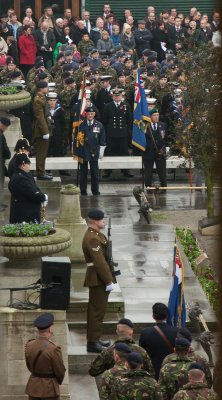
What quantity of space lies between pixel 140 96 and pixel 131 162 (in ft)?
7.73

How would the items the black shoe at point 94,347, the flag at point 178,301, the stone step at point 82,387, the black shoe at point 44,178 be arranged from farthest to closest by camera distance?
the black shoe at point 44,178
the black shoe at point 94,347
the flag at point 178,301
the stone step at point 82,387

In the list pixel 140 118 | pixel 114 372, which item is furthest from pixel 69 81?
pixel 114 372

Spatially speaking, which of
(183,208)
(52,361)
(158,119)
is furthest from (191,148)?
(52,361)

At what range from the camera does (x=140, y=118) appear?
22562 millimetres

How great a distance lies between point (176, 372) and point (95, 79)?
60.1 feet

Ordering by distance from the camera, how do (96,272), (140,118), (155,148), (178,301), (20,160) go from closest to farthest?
(96,272) → (178,301) → (20,160) → (140,118) → (155,148)

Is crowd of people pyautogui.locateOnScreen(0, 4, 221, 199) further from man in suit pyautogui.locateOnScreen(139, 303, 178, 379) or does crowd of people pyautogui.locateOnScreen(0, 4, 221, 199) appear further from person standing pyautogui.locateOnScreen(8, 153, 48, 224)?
man in suit pyautogui.locateOnScreen(139, 303, 178, 379)

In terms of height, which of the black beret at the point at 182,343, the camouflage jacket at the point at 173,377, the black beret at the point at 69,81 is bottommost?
the black beret at the point at 69,81

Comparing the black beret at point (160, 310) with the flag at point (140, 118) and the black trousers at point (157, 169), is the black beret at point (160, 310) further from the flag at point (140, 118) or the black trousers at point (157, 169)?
the black trousers at point (157, 169)

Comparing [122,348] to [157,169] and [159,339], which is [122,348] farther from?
[157,169]

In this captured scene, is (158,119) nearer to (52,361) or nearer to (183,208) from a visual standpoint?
(183,208)

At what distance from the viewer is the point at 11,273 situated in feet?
40.9

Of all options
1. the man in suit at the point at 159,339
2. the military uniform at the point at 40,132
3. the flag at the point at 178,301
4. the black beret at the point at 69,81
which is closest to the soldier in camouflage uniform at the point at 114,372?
the man in suit at the point at 159,339

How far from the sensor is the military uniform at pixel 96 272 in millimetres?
12297
